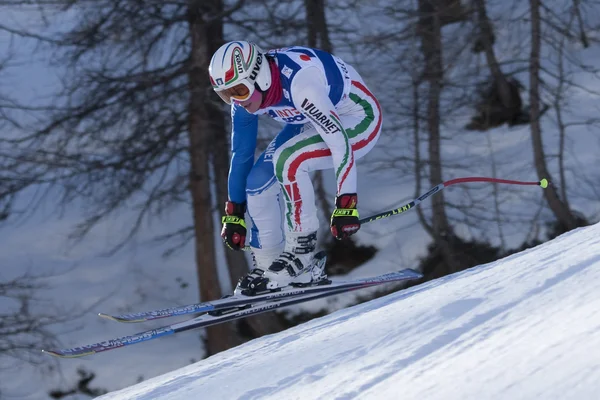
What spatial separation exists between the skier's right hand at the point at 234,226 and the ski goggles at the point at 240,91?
86cm

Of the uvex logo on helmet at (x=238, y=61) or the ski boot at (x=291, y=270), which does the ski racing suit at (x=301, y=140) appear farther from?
A: the uvex logo on helmet at (x=238, y=61)

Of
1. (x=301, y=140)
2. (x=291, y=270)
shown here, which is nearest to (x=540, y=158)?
(x=291, y=270)

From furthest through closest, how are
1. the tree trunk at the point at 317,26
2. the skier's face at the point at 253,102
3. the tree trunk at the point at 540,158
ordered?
the tree trunk at the point at 540,158
the tree trunk at the point at 317,26
the skier's face at the point at 253,102

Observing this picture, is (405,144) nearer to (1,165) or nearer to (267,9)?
(267,9)

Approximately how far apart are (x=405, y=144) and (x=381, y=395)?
450 inches

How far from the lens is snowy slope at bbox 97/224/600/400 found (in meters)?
2.42

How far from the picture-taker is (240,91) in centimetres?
460

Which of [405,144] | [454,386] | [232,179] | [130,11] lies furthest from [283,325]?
[454,386]

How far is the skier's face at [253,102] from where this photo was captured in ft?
15.2

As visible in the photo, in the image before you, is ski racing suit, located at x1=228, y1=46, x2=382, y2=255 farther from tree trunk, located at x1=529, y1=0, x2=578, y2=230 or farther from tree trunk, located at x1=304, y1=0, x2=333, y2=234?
tree trunk, located at x1=529, y1=0, x2=578, y2=230

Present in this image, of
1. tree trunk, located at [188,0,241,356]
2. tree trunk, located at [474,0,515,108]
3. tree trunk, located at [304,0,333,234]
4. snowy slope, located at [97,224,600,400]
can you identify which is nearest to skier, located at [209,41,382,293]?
snowy slope, located at [97,224,600,400]

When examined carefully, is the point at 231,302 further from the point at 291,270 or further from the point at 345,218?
the point at 345,218

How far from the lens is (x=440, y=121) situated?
12828 mm

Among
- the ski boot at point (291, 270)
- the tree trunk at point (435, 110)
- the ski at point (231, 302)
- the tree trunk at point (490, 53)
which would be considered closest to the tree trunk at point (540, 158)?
the tree trunk at point (490, 53)
